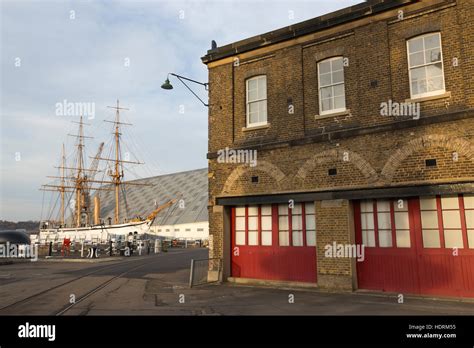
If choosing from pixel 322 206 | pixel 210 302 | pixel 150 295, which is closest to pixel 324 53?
pixel 322 206

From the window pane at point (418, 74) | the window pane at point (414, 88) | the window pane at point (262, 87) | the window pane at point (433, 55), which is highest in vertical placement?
the window pane at point (262, 87)

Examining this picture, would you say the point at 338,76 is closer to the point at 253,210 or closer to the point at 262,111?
the point at 262,111

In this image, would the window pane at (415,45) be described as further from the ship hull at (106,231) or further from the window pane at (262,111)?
the ship hull at (106,231)

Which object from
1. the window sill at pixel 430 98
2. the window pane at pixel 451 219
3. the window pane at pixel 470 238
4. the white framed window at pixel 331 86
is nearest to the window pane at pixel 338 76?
the white framed window at pixel 331 86

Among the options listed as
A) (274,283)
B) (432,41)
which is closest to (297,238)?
(274,283)

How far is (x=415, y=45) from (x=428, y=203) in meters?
5.03

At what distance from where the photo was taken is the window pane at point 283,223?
14227 mm

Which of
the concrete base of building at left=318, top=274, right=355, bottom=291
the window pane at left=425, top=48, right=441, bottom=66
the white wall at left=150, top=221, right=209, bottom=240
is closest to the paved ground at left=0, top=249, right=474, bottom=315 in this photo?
the concrete base of building at left=318, top=274, right=355, bottom=291

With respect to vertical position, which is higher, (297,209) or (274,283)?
(297,209)

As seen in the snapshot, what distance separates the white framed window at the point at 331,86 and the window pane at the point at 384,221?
12.6 ft

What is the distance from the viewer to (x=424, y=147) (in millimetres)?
11391

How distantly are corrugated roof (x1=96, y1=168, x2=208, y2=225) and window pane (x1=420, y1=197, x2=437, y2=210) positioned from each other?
42235 millimetres

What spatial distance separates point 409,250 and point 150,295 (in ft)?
27.8

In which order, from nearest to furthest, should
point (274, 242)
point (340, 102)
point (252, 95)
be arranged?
point (340, 102), point (274, 242), point (252, 95)
